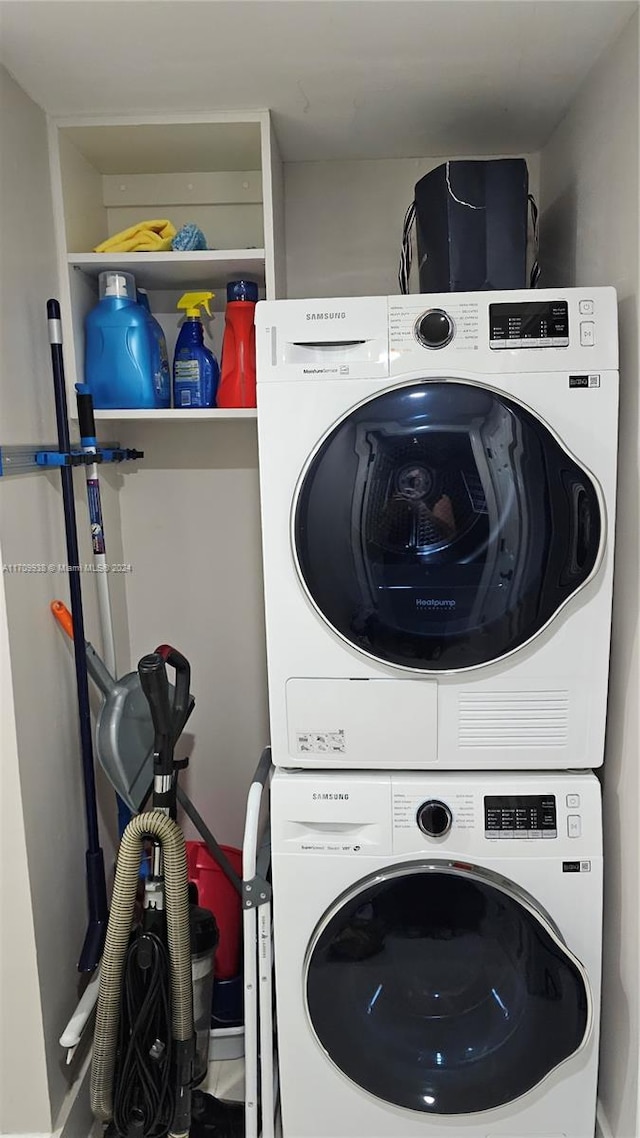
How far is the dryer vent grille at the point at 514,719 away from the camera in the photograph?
4.96 feet

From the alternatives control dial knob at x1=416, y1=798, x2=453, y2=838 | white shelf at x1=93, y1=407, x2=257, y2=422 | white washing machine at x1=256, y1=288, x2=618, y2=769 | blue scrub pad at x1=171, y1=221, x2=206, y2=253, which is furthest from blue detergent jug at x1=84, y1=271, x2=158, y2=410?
control dial knob at x1=416, y1=798, x2=453, y2=838

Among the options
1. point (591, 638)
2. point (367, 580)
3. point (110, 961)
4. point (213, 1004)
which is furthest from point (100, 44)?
point (213, 1004)

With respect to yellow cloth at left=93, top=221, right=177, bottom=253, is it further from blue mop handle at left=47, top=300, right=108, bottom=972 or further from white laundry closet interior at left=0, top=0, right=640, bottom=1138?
blue mop handle at left=47, top=300, right=108, bottom=972

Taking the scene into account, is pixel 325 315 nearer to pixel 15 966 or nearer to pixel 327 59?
pixel 327 59

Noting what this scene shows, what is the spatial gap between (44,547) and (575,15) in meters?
1.37

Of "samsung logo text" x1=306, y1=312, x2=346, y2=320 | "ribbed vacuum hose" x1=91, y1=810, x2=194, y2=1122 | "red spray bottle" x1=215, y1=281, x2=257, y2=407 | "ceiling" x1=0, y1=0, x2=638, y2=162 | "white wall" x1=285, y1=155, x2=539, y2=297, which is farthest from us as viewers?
"white wall" x1=285, y1=155, x2=539, y2=297

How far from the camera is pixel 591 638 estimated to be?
4.88ft

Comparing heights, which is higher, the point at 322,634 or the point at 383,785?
the point at 322,634

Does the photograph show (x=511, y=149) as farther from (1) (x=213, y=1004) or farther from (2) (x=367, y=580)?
(1) (x=213, y=1004)

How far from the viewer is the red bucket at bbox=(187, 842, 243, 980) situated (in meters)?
2.04

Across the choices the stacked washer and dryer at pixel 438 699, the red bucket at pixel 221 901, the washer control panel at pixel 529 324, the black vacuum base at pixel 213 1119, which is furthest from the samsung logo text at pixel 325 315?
the black vacuum base at pixel 213 1119

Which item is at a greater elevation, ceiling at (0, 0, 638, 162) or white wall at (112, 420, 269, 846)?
ceiling at (0, 0, 638, 162)

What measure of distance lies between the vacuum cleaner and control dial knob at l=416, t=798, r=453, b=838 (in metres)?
0.50

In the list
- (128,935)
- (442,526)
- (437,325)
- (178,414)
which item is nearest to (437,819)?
(442,526)
